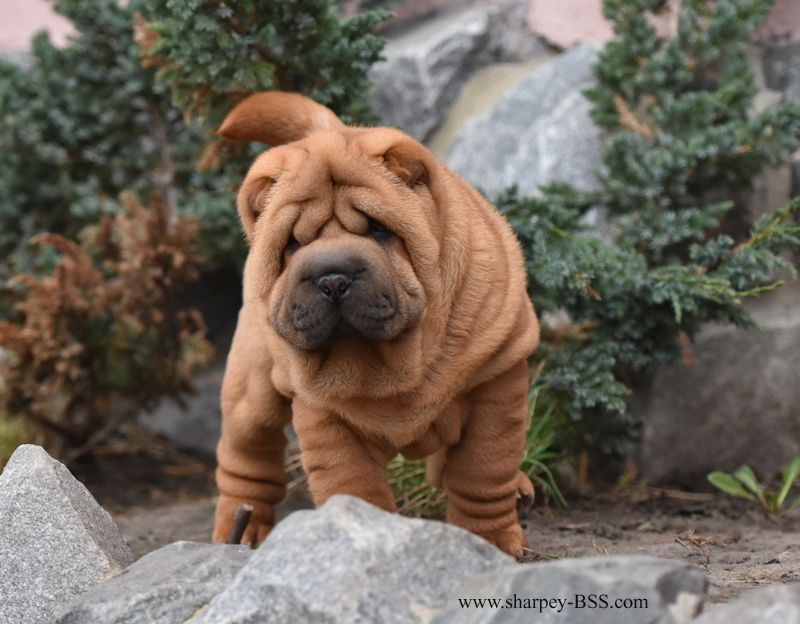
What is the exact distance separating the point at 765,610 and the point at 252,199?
1.59 metres

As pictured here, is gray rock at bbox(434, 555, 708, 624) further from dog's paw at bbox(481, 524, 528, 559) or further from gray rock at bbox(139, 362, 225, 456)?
gray rock at bbox(139, 362, 225, 456)

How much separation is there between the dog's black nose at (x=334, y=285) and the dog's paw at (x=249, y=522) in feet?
3.98

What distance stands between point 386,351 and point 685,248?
77.2 inches

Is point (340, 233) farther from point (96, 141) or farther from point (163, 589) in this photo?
point (96, 141)

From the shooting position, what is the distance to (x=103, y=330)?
16.1 ft

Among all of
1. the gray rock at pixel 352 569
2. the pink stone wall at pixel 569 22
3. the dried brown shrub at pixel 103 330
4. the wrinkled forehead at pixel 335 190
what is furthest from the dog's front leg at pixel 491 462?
the pink stone wall at pixel 569 22

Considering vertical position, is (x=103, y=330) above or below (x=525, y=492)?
below

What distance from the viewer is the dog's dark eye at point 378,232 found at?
2.51 m

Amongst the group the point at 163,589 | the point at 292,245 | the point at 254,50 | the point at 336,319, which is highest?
the point at 254,50

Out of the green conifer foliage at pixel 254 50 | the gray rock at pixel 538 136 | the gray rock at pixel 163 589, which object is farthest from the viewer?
the gray rock at pixel 538 136

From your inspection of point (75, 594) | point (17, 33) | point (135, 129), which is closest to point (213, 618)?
point (75, 594)

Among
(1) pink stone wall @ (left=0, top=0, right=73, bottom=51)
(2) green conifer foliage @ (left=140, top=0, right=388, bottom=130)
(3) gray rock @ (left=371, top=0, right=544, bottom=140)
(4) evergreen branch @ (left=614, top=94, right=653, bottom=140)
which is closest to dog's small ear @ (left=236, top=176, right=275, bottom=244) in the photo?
(2) green conifer foliage @ (left=140, top=0, right=388, bottom=130)

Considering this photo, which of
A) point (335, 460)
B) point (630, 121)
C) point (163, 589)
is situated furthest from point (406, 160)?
point (630, 121)

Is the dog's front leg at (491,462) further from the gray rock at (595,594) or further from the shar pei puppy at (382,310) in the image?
the gray rock at (595,594)
